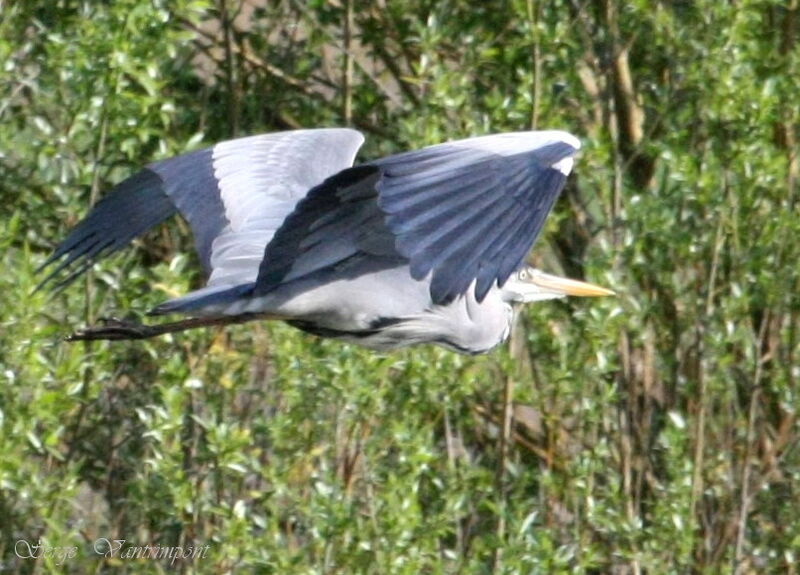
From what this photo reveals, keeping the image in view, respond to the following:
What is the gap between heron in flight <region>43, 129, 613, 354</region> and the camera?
4.19 meters

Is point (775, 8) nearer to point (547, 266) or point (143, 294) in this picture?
point (547, 266)

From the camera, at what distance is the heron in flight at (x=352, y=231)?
419 cm

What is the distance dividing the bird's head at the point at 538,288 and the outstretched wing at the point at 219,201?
0.64m

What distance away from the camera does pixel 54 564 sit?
5.30 m

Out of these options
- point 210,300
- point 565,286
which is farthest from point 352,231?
point 565,286

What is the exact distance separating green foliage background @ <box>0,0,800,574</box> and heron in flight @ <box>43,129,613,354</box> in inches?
14.7

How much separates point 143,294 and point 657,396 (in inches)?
79.1

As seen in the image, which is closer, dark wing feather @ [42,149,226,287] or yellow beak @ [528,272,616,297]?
dark wing feather @ [42,149,226,287]

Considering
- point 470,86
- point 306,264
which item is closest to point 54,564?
point 306,264

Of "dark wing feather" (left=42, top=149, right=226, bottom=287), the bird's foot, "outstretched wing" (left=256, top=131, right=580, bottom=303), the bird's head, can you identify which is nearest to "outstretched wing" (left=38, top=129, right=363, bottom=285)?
"dark wing feather" (left=42, top=149, right=226, bottom=287)

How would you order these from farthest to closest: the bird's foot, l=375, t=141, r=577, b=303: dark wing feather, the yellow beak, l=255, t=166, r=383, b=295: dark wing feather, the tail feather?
1. the yellow beak
2. the bird's foot
3. the tail feather
4. l=255, t=166, r=383, b=295: dark wing feather
5. l=375, t=141, r=577, b=303: dark wing feather

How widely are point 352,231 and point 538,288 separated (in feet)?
4.16

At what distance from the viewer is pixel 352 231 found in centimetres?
461

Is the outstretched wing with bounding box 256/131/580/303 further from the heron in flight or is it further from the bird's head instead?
the bird's head
